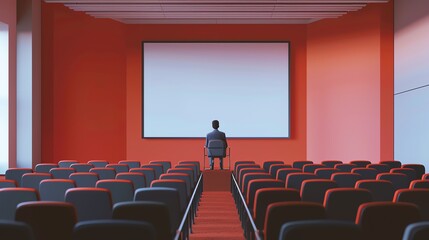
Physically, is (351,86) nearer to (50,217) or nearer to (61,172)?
(61,172)

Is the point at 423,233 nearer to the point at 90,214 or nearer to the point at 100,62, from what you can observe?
the point at 90,214

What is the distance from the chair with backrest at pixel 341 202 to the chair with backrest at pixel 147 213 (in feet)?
4.72

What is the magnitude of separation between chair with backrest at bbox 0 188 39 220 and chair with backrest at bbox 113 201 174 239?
135 cm

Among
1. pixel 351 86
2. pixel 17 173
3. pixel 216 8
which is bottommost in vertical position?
pixel 17 173

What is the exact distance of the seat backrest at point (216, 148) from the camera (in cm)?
1410

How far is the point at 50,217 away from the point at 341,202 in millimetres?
2417

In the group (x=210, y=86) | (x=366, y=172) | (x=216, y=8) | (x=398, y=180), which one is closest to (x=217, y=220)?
(x=366, y=172)

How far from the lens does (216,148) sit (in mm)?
14117

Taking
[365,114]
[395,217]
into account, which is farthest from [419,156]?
[395,217]

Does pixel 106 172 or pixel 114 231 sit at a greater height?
pixel 114 231

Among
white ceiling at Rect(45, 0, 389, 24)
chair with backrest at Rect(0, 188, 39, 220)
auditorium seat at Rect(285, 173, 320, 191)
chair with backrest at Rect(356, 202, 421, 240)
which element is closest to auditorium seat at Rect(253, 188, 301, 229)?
chair with backrest at Rect(356, 202, 421, 240)

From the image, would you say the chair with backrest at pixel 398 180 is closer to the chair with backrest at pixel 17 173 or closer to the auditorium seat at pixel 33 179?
the auditorium seat at pixel 33 179

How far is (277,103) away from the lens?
56.6 feet

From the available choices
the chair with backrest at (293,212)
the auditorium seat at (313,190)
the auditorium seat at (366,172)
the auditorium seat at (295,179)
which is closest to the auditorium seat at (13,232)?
the chair with backrest at (293,212)
